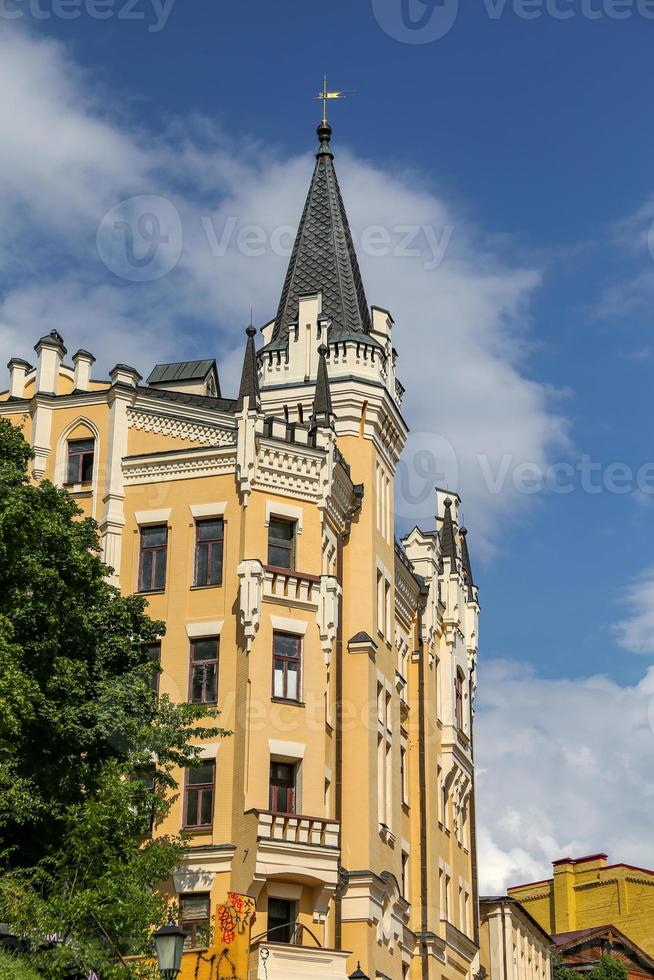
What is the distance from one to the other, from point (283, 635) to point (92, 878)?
1086 centimetres

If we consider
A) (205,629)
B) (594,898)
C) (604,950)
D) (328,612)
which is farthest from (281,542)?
(594,898)

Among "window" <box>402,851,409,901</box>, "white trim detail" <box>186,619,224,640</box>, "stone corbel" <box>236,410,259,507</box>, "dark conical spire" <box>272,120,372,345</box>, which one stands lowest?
"window" <box>402,851,409,901</box>

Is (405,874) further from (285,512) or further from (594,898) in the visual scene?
(594,898)

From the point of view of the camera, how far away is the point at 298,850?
125 feet

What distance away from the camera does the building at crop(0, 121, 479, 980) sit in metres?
38.7

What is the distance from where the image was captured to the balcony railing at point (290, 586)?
40.9 m

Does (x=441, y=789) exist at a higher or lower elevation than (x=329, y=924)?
higher

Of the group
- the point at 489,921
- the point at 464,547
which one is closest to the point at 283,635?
the point at 464,547

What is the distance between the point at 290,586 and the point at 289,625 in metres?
1.08

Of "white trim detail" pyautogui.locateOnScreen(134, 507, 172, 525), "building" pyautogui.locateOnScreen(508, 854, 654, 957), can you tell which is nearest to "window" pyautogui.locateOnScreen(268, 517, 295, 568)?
"white trim detail" pyautogui.locateOnScreen(134, 507, 172, 525)

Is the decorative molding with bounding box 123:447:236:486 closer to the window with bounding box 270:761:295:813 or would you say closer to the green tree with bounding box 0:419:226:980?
the green tree with bounding box 0:419:226:980

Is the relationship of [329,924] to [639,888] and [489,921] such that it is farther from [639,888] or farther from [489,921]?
[639,888]

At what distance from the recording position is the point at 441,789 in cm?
5309

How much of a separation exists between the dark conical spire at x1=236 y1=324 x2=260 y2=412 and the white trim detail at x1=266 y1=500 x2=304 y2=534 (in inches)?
109
